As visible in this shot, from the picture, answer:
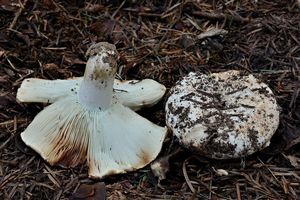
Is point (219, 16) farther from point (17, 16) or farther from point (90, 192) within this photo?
point (90, 192)

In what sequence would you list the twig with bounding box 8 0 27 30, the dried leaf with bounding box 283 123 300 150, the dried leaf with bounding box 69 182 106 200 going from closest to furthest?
the dried leaf with bounding box 69 182 106 200, the dried leaf with bounding box 283 123 300 150, the twig with bounding box 8 0 27 30

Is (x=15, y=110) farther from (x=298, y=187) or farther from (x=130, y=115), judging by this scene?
(x=298, y=187)

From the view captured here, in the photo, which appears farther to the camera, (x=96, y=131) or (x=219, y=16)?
(x=219, y=16)

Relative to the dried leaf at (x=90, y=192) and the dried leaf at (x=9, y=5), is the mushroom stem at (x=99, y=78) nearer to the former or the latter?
the dried leaf at (x=90, y=192)

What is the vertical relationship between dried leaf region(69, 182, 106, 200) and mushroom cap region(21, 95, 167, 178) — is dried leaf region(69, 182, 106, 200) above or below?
below

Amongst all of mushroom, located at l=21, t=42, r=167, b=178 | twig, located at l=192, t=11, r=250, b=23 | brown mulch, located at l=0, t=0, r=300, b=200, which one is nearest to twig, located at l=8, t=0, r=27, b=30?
brown mulch, located at l=0, t=0, r=300, b=200

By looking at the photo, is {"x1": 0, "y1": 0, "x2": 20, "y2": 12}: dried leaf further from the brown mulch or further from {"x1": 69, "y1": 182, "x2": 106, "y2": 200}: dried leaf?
{"x1": 69, "y1": 182, "x2": 106, "y2": 200}: dried leaf

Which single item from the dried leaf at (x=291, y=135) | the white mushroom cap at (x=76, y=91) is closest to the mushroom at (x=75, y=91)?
the white mushroom cap at (x=76, y=91)

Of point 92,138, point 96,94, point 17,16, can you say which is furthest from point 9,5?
point 92,138
